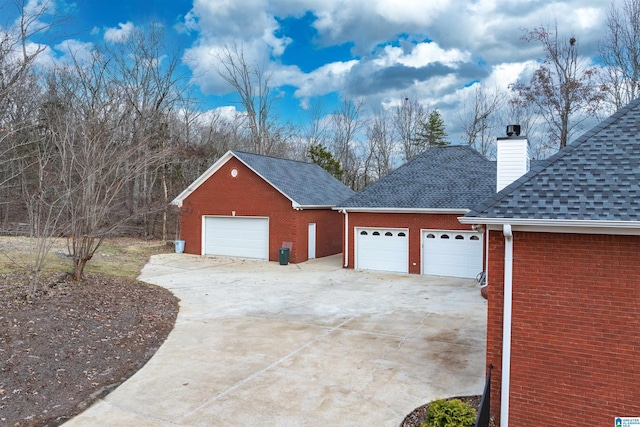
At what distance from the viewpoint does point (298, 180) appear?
21203 millimetres

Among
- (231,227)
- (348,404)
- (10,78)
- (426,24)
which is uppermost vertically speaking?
(426,24)

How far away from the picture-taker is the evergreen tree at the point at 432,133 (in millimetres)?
36906

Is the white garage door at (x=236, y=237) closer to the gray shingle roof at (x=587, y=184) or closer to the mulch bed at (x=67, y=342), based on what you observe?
the mulch bed at (x=67, y=342)

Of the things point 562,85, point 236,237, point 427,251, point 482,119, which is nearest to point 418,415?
point 427,251

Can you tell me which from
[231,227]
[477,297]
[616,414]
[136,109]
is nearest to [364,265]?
[477,297]

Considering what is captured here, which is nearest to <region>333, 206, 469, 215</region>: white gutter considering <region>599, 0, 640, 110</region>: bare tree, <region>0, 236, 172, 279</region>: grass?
<region>0, 236, 172, 279</region>: grass

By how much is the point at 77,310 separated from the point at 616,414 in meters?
9.11

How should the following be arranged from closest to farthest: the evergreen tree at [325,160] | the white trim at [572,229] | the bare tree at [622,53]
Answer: the white trim at [572,229] → the bare tree at [622,53] → the evergreen tree at [325,160]

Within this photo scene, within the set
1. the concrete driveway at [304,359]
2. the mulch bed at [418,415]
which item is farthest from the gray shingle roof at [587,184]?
the concrete driveway at [304,359]

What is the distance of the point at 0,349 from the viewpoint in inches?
251

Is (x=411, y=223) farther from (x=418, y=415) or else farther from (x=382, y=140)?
(x=382, y=140)

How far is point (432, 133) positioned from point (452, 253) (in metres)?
23.8

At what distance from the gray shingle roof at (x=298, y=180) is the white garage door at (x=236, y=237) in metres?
1.89

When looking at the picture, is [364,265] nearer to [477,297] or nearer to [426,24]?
[477,297]
